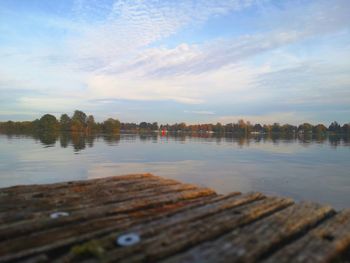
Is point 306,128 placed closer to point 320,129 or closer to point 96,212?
point 320,129

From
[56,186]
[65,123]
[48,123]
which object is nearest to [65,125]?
[65,123]

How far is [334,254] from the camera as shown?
271cm

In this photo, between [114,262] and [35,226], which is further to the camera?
[35,226]

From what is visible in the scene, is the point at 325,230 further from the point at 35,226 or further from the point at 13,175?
the point at 13,175

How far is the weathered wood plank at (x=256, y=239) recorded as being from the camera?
2539 millimetres

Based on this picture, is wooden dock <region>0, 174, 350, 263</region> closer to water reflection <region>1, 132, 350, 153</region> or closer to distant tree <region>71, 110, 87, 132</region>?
water reflection <region>1, 132, 350, 153</region>

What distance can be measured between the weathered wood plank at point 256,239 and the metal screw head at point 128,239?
1.66 ft

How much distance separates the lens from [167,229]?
3.17 meters

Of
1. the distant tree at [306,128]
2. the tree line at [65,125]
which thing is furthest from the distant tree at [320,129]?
the tree line at [65,125]

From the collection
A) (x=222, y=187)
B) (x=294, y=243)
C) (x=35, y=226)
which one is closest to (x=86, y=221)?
(x=35, y=226)

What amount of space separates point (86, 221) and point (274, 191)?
12.9 m

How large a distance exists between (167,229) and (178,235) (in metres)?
0.24

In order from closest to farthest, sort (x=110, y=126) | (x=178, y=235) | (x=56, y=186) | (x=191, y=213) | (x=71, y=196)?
(x=178, y=235)
(x=191, y=213)
(x=71, y=196)
(x=56, y=186)
(x=110, y=126)

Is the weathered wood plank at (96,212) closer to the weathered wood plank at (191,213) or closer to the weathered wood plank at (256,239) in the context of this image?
the weathered wood plank at (191,213)
